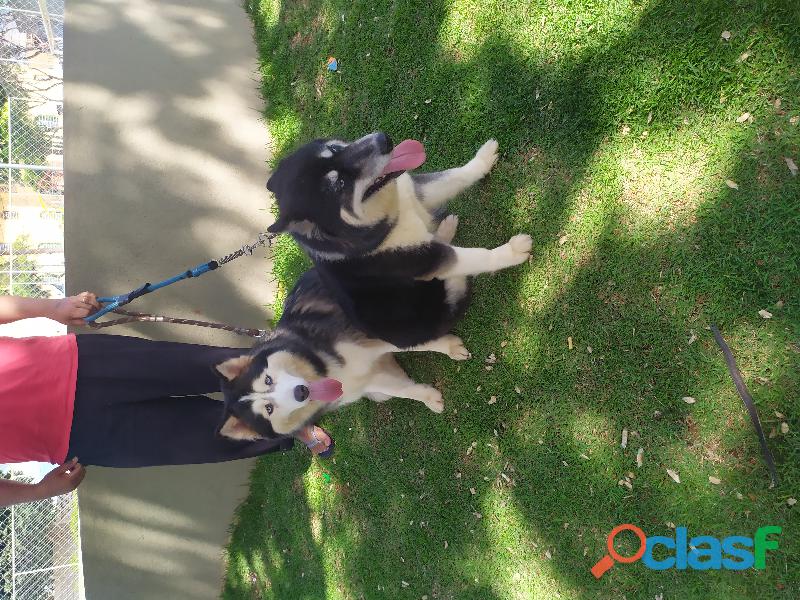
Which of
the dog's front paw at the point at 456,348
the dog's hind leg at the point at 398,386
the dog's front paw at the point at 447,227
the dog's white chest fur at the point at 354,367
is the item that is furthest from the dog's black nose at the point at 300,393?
the dog's front paw at the point at 447,227

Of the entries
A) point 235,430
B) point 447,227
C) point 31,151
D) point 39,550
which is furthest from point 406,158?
point 39,550

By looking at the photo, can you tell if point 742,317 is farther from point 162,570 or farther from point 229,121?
point 162,570

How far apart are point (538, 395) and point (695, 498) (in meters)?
1.01

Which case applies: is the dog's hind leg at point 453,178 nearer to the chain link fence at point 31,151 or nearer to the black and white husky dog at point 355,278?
the black and white husky dog at point 355,278

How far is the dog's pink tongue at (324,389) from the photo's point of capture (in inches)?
119

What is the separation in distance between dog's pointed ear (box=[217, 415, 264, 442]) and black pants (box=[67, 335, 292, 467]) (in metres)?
0.13

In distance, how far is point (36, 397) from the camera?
9.73 ft

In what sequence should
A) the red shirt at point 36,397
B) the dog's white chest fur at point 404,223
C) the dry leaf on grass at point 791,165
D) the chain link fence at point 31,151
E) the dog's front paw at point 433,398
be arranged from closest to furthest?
the dry leaf on grass at point 791,165
the dog's white chest fur at point 404,223
the red shirt at point 36,397
the dog's front paw at point 433,398
the chain link fence at point 31,151

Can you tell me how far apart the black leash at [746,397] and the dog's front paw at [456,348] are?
5.16 feet

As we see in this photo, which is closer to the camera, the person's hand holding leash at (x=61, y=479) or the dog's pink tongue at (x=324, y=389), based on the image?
the dog's pink tongue at (x=324, y=389)

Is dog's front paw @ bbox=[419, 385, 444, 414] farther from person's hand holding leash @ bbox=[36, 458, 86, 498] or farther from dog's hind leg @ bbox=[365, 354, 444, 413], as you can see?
person's hand holding leash @ bbox=[36, 458, 86, 498]

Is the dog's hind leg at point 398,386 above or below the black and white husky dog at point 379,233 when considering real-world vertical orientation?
below

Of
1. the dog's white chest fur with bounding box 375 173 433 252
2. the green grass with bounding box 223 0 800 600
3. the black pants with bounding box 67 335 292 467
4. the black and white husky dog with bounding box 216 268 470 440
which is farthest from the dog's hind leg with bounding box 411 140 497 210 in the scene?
the black pants with bounding box 67 335 292 467

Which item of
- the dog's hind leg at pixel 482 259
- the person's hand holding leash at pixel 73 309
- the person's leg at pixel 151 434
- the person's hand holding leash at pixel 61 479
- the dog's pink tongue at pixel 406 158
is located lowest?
the person's hand holding leash at pixel 61 479
